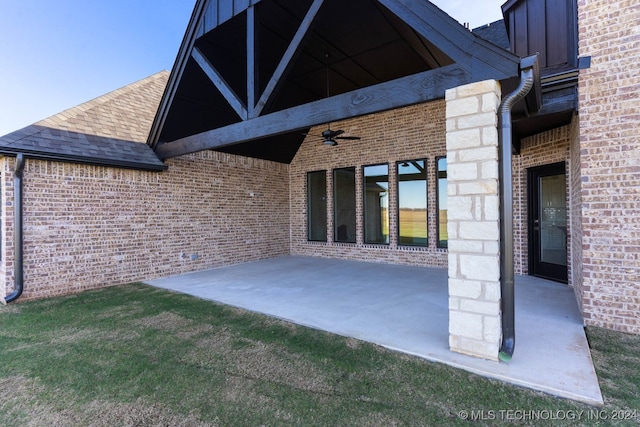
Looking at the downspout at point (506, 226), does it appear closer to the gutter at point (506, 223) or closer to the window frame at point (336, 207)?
the gutter at point (506, 223)

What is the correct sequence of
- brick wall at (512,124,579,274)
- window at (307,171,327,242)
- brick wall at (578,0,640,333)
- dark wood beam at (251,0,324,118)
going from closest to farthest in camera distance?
brick wall at (578,0,640,333) → dark wood beam at (251,0,324,118) → brick wall at (512,124,579,274) → window at (307,171,327,242)

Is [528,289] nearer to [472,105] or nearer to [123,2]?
[472,105]

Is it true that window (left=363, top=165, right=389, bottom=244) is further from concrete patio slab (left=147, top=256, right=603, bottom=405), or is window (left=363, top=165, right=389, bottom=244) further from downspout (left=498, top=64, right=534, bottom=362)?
downspout (left=498, top=64, right=534, bottom=362)

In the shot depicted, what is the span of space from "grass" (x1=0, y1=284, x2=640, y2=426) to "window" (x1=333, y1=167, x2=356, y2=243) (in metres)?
5.26

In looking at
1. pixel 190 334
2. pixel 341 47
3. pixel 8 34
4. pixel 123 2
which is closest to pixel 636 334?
pixel 190 334

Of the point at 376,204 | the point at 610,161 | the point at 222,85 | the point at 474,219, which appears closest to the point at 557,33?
the point at 610,161

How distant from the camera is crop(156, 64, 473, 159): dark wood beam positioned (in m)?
2.96

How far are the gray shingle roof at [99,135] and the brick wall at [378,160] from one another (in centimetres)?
436

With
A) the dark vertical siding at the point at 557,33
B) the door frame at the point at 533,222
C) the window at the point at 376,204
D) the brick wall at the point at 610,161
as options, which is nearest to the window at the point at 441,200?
the window at the point at 376,204

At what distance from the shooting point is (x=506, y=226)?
2.73 m

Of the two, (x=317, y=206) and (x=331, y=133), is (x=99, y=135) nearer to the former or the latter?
(x=331, y=133)

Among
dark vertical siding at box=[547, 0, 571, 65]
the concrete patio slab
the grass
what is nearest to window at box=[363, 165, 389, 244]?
the concrete patio slab

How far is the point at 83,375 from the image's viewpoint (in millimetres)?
2709

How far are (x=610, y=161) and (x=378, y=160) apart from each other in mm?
5200
